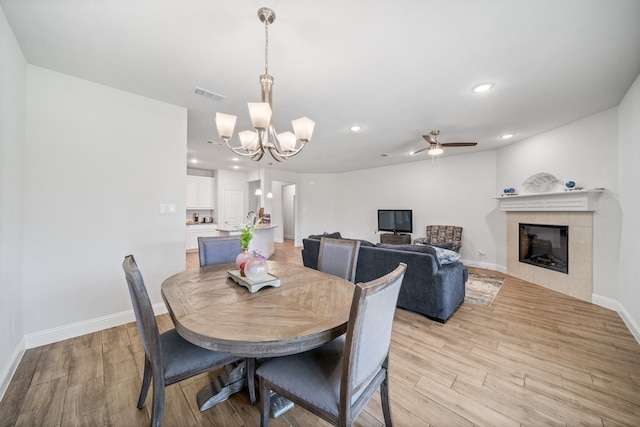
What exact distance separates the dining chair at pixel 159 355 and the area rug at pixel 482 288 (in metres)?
3.44

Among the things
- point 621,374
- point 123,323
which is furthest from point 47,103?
point 621,374

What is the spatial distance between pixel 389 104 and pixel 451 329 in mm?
2682

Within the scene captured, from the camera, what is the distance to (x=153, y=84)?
2473mm

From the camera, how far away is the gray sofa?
8.80 feet

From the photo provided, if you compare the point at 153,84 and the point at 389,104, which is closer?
the point at 153,84

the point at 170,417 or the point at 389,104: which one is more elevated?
the point at 389,104

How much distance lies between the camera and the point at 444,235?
570 cm

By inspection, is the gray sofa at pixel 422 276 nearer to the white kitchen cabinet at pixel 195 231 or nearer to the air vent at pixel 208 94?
the air vent at pixel 208 94

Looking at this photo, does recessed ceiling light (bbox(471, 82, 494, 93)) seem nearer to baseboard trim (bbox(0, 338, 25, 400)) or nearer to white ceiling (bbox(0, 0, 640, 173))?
white ceiling (bbox(0, 0, 640, 173))

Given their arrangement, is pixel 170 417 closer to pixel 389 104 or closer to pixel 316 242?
pixel 316 242

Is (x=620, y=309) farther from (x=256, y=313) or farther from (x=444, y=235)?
(x=256, y=313)

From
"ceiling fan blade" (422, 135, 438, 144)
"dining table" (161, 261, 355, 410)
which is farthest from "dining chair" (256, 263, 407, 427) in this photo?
"ceiling fan blade" (422, 135, 438, 144)

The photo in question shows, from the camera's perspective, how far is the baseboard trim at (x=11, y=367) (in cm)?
166

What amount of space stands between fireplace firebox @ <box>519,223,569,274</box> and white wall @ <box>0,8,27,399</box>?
637 centimetres
